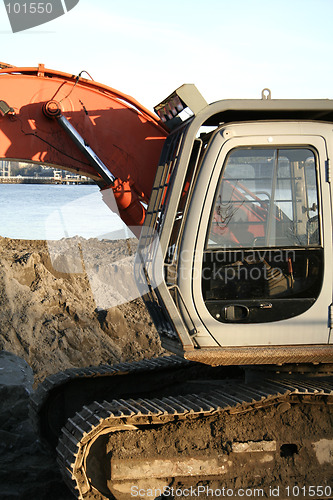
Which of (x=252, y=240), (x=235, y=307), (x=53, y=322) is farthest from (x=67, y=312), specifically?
(x=252, y=240)

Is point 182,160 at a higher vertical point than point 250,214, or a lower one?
higher

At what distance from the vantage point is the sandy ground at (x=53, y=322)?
735 centimetres

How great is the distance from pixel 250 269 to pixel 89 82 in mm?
2031

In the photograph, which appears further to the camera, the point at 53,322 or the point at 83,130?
the point at 53,322

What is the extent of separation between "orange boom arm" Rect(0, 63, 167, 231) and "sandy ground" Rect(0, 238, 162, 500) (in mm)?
2782

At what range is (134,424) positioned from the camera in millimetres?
4785

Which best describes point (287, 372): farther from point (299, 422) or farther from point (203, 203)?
point (203, 203)

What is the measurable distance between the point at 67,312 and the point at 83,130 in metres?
5.46

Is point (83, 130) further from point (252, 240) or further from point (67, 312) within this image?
point (67, 312)

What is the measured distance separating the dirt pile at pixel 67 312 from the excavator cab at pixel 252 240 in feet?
15.3

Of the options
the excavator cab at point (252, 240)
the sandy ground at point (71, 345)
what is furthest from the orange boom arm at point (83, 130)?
the sandy ground at point (71, 345)

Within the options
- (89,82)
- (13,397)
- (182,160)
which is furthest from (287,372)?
(13,397)

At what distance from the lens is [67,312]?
10375mm

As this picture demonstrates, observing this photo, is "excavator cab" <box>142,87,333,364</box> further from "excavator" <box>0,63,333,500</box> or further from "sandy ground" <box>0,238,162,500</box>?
"sandy ground" <box>0,238,162,500</box>
